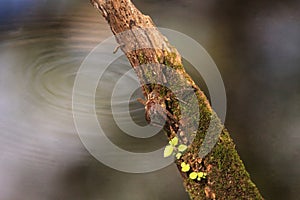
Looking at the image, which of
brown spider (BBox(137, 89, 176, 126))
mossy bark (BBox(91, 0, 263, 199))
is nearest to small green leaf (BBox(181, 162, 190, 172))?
mossy bark (BBox(91, 0, 263, 199))

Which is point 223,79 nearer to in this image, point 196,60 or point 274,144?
point 196,60

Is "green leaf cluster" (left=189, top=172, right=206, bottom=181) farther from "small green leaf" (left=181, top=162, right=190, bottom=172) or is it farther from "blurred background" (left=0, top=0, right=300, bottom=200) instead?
"blurred background" (left=0, top=0, right=300, bottom=200)

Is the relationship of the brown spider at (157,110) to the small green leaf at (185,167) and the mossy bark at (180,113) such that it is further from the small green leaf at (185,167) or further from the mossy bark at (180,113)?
the small green leaf at (185,167)

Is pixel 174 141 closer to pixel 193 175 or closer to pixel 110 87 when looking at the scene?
pixel 193 175

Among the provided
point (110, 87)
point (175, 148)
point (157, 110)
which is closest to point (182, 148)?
point (175, 148)

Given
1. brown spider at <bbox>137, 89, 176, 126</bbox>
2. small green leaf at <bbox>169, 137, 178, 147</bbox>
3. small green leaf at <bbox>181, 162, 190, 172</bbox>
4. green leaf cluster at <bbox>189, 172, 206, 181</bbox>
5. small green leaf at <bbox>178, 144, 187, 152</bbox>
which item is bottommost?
green leaf cluster at <bbox>189, 172, 206, 181</bbox>

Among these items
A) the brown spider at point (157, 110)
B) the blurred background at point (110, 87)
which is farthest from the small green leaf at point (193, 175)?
the blurred background at point (110, 87)

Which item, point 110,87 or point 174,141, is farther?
point 110,87
